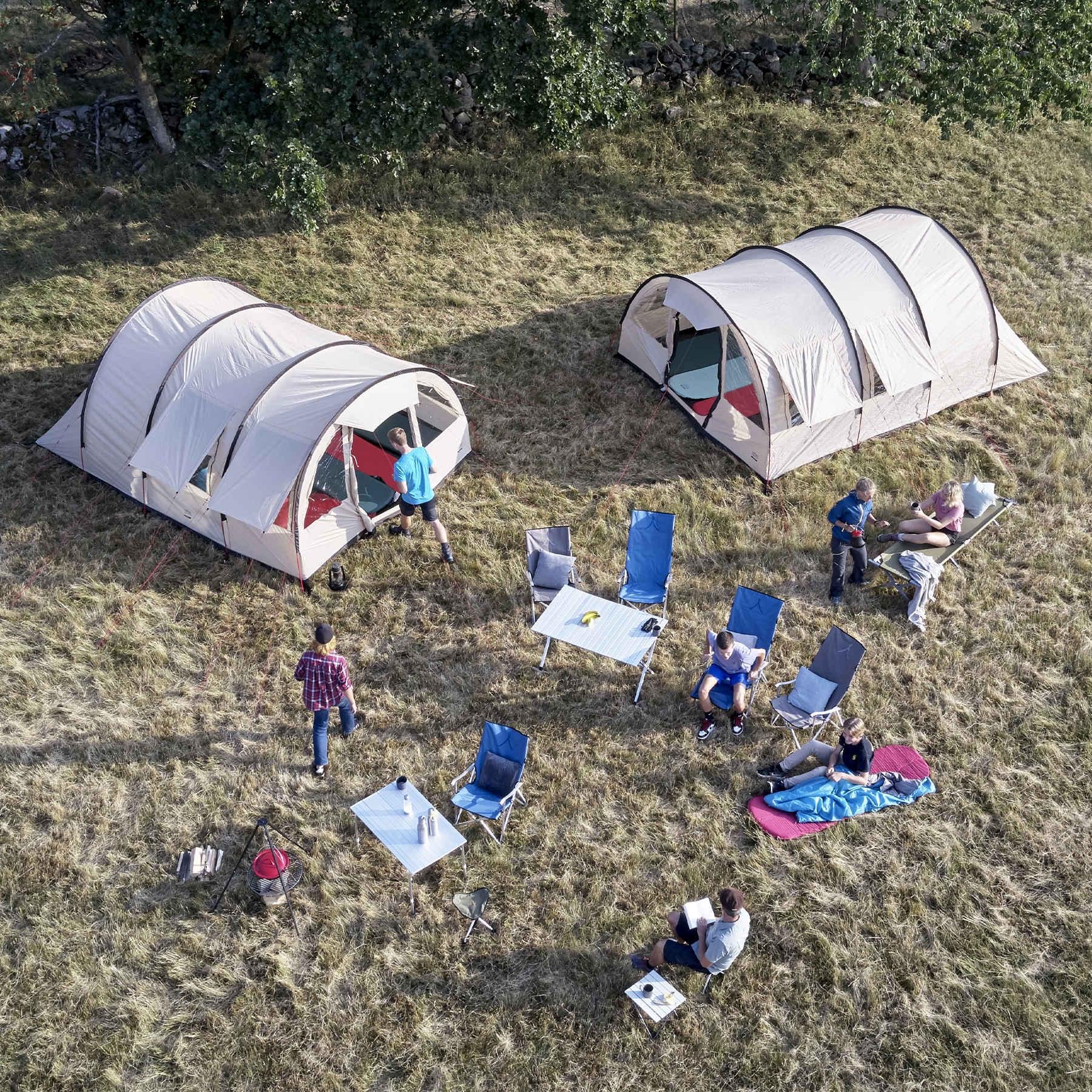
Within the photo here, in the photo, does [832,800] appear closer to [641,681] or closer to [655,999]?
[641,681]

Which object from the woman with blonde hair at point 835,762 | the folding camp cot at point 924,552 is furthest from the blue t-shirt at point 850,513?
the woman with blonde hair at point 835,762

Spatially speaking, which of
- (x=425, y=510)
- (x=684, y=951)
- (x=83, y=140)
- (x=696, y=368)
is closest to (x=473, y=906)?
(x=684, y=951)

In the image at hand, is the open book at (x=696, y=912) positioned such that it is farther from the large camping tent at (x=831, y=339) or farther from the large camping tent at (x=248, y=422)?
the large camping tent at (x=831, y=339)

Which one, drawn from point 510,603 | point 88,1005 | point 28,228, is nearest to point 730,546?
point 510,603

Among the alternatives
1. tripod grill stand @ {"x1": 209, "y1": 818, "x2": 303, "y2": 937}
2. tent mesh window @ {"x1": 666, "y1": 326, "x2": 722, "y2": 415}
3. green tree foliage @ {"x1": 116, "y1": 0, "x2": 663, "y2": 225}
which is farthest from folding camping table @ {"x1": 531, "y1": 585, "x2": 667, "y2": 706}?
green tree foliage @ {"x1": 116, "y1": 0, "x2": 663, "y2": 225}

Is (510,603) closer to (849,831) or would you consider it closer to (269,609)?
(269,609)

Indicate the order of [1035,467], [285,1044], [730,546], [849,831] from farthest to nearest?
1. [1035,467]
2. [730,546]
3. [849,831]
4. [285,1044]
